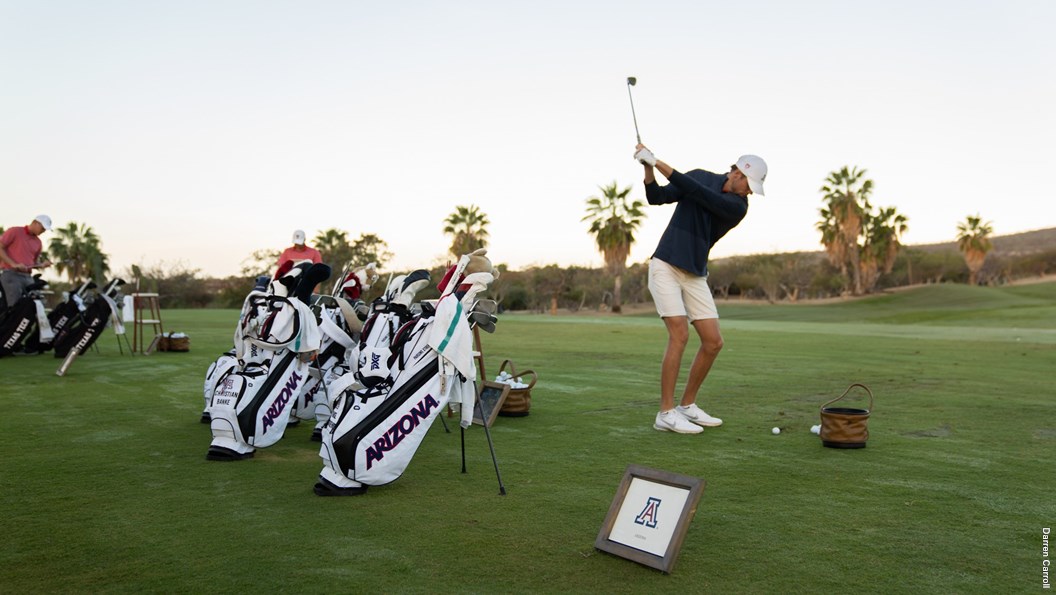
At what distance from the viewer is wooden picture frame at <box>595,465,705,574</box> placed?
3.37 m

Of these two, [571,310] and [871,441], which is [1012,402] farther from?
[571,310]

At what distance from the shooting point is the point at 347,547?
366 centimetres

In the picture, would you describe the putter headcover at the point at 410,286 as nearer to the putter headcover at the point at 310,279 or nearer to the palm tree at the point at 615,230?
the putter headcover at the point at 310,279

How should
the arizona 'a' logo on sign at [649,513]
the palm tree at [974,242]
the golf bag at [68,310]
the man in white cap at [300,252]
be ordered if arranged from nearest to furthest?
the arizona 'a' logo on sign at [649,513]
the man in white cap at [300,252]
the golf bag at [68,310]
the palm tree at [974,242]

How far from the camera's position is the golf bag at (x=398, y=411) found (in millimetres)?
4512

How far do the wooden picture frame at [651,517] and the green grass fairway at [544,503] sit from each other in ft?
0.21

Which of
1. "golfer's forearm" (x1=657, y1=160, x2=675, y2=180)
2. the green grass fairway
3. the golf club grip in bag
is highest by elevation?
"golfer's forearm" (x1=657, y1=160, x2=675, y2=180)

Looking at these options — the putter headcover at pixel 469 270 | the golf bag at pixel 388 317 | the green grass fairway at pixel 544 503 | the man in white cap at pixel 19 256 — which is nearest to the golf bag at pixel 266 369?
the green grass fairway at pixel 544 503

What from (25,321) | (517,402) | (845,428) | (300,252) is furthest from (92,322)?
(845,428)

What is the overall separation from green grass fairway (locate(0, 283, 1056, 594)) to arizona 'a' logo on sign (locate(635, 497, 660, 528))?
19 cm

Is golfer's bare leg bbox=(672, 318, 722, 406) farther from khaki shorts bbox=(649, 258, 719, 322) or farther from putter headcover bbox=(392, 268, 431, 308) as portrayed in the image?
putter headcover bbox=(392, 268, 431, 308)

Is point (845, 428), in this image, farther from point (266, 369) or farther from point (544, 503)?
point (266, 369)

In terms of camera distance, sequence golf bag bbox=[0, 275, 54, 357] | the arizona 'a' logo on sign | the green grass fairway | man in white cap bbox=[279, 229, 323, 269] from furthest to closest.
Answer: golf bag bbox=[0, 275, 54, 357], man in white cap bbox=[279, 229, 323, 269], the arizona 'a' logo on sign, the green grass fairway

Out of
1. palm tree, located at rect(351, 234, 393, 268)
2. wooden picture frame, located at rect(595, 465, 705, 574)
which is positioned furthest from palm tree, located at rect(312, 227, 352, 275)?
Answer: wooden picture frame, located at rect(595, 465, 705, 574)
